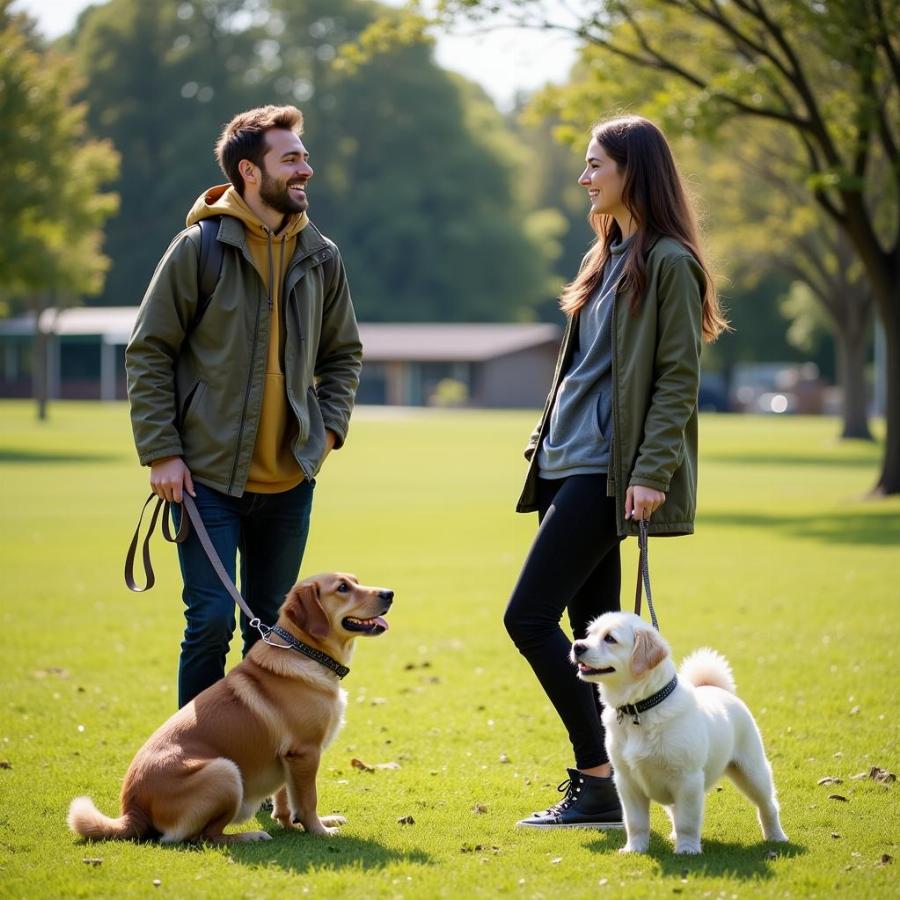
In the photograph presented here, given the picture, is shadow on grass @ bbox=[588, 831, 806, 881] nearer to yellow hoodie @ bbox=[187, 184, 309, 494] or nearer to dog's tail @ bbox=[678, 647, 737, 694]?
dog's tail @ bbox=[678, 647, 737, 694]

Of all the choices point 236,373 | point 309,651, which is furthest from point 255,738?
point 236,373

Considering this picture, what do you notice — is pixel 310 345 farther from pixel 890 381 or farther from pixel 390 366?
pixel 390 366

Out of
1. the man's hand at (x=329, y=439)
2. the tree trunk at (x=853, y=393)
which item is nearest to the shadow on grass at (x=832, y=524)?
the man's hand at (x=329, y=439)

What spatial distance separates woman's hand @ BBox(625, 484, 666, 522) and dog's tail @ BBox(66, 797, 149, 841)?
2200 millimetres

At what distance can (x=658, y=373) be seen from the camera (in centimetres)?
561

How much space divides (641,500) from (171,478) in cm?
187

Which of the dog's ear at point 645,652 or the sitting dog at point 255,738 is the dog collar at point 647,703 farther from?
the sitting dog at point 255,738

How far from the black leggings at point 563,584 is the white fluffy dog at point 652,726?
468 mm

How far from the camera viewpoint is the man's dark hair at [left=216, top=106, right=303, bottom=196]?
580 centimetres

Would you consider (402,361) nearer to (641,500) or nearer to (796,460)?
(796,460)

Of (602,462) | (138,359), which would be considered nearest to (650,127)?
(602,462)

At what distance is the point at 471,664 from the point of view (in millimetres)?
10109

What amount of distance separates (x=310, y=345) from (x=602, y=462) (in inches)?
53.6

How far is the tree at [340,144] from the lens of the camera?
89188mm
